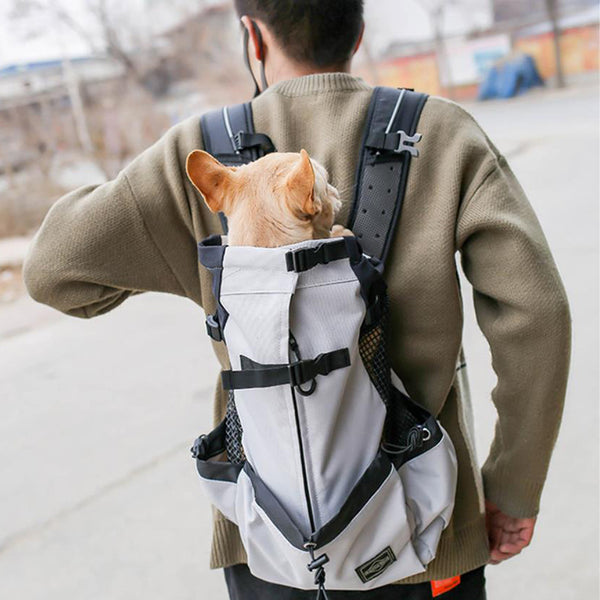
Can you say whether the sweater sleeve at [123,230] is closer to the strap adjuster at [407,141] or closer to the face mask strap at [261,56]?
the face mask strap at [261,56]

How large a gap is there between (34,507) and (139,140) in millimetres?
8614

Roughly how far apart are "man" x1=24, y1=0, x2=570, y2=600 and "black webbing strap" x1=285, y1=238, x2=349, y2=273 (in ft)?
0.58

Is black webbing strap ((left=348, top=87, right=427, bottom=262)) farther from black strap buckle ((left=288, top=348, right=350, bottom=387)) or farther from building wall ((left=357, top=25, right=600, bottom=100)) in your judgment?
building wall ((left=357, top=25, right=600, bottom=100))

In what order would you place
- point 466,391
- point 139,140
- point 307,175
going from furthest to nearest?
point 139,140
point 466,391
point 307,175

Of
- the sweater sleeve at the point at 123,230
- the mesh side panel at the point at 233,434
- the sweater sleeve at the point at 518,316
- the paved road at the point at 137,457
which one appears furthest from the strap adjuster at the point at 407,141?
the paved road at the point at 137,457

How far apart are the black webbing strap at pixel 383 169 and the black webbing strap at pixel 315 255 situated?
13 cm

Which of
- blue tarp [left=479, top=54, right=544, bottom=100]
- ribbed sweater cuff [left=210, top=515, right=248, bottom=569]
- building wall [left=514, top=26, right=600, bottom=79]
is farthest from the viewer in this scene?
building wall [left=514, top=26, right=600, bottom=79]

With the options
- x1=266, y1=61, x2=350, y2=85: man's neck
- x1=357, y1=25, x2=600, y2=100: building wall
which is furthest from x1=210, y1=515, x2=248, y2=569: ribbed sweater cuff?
x1=357, y1=25, x2=600, y2=100: building wall

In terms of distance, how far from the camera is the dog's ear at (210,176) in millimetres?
1013

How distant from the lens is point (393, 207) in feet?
3.59

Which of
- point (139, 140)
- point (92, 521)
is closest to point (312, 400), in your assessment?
point (92, 521)

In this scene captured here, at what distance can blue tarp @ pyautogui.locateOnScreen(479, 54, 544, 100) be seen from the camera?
2197cm

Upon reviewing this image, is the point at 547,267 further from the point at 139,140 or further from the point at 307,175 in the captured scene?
the point at 139,140

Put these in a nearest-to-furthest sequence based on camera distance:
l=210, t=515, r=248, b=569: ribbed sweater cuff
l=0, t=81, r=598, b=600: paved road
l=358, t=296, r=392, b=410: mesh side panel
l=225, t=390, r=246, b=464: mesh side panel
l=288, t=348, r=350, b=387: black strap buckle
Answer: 1. l=288, t=348, r=350, b=387: black strap buckle
2. l=358, t=296, r=392, b=410: mesh side panel
3. l=225, t=390, r=246, b=464: mesh side panel
4. l=210, t=515, r=248, b=569: ribbed sweater cuff
5. l=0, t=81, r=598, b=600: paved road
